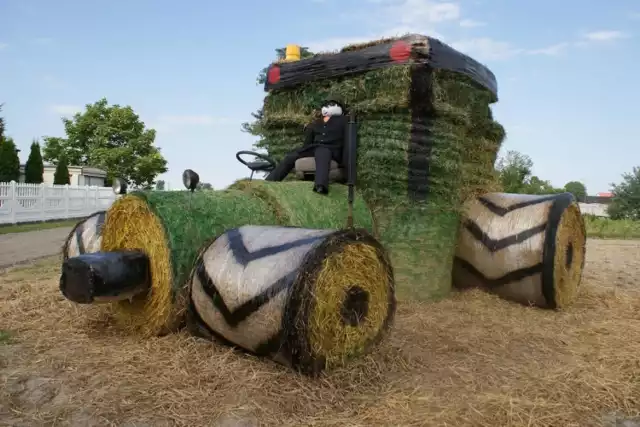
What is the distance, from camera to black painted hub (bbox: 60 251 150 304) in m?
3.53

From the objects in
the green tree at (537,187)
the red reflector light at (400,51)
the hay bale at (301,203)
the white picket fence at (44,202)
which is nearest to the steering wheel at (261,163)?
the hay bale at (301,203)

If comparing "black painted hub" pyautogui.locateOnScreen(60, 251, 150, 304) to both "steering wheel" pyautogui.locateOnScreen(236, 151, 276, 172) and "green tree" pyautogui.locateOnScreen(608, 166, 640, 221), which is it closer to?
"steering wheel" pyautogui.locateOnScreen(236, 151, 276, 172)

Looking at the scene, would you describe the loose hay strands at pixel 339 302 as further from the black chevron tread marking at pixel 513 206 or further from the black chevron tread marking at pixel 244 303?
the black chevron tread marking at pixel 513 206

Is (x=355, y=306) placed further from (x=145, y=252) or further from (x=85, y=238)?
(x=85, y=238)

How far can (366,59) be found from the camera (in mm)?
5578

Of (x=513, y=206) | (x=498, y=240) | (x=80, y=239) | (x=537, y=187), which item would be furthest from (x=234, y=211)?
(x=537, y=187)

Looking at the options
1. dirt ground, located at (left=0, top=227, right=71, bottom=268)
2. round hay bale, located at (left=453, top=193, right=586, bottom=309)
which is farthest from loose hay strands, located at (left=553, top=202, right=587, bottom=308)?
dirt ground, located at (left=0, top=227, right=71, bottom=268)

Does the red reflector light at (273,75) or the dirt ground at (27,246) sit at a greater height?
the red reflector light at (273,75)

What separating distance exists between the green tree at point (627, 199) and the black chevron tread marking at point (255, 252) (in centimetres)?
3643

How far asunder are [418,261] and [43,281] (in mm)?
4413

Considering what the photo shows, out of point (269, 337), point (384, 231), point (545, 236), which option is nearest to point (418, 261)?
point (384, 231)

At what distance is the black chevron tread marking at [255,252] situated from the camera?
10.7ft

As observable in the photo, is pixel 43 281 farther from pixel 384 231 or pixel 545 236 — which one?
pixel 545 236

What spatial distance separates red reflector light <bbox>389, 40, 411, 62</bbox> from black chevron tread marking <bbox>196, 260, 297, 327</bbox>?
2.89 meters
